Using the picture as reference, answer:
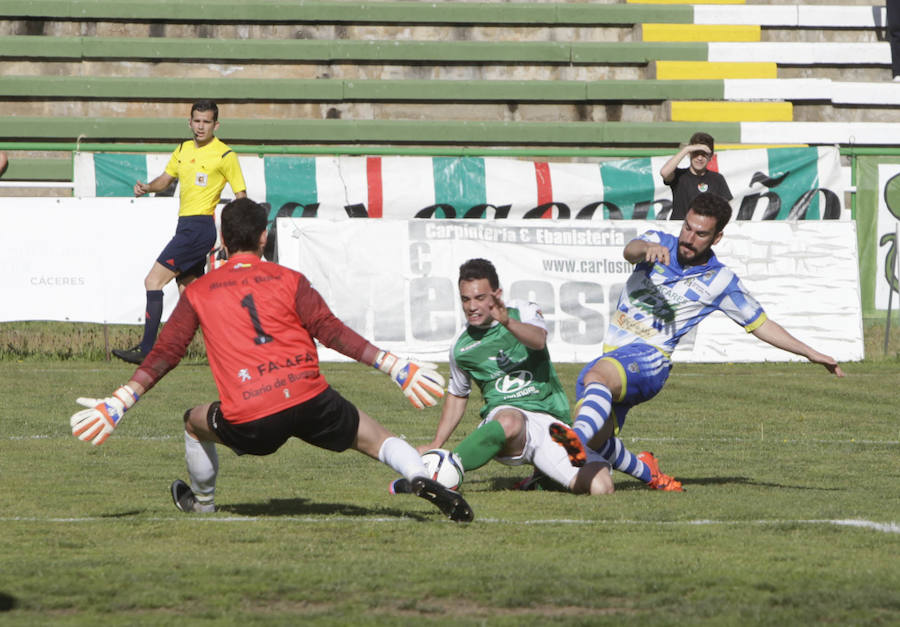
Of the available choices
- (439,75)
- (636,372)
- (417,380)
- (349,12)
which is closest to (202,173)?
(636,372)

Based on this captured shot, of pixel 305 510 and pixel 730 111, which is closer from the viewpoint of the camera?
pixel 305 510

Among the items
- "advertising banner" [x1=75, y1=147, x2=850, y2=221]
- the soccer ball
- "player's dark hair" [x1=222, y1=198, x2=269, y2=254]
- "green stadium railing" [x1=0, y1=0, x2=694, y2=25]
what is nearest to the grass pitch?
the soccer ball

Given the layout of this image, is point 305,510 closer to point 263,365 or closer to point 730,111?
point 263,365

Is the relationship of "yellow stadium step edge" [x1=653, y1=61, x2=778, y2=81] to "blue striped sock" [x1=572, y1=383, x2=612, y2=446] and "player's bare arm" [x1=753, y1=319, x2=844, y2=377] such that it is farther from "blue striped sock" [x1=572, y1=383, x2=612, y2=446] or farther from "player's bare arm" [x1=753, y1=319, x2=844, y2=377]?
"blue striped sock" [x1=572, y1=383, x2=612, y2=446]

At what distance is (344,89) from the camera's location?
68.9ft

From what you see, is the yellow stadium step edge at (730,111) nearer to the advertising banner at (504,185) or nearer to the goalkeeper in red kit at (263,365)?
the advertising banner at (504,185)

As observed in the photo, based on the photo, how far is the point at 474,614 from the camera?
4.32 metres

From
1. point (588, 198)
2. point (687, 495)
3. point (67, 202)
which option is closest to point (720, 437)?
point (687, 495)

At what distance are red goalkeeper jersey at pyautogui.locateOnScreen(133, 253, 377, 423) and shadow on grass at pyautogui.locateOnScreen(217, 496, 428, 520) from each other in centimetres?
77

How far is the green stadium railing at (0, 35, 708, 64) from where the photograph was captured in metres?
21.0

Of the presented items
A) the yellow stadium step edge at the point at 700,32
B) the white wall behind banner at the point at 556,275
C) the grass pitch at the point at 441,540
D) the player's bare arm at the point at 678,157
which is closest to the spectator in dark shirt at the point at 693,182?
the player's bare arm at the point at 678,157

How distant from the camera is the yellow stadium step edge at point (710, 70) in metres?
22.0

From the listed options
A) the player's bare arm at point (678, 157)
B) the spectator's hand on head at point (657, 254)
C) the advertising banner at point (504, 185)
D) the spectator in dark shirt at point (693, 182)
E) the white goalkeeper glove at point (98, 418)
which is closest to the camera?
the white goalkeeper glove at point (98, 418)

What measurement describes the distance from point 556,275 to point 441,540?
10.3 m
